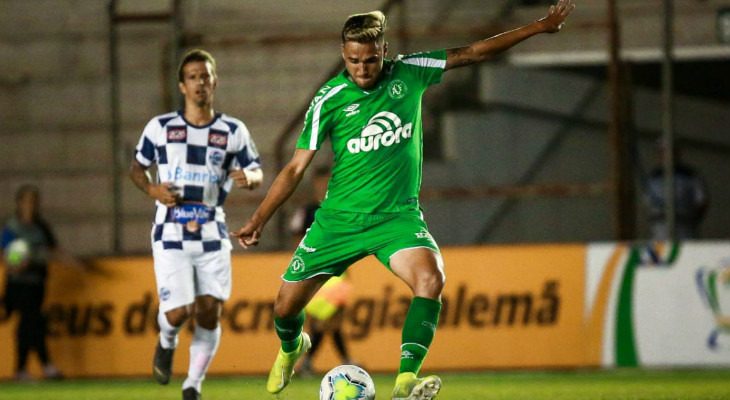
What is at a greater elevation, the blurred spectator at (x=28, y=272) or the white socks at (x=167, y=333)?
the white socks at (x=167, y=333)

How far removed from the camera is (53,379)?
12.2 metres

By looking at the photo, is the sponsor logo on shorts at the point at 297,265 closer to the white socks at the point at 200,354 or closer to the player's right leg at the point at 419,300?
the player's right leg at the point at 419,300

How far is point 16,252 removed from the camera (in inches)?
482

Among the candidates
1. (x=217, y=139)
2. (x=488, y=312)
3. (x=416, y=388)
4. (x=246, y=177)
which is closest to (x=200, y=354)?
(x=246, y=177)

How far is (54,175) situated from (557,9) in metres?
10.0

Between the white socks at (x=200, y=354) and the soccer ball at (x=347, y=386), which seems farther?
the white socks at (x=200, y=354)

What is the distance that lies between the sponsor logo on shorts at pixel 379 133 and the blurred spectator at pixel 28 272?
6174 millimetres

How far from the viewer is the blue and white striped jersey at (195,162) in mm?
8164

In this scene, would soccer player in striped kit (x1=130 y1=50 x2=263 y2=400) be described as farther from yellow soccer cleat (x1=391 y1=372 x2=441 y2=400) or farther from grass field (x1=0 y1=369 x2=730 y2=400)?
yellow soccer cleat (x1=391 y1=372 x2=441 y2=400)

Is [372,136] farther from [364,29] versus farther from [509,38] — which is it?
[509,38]

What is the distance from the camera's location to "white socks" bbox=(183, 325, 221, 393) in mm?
8039

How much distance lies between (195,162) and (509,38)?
91.3 inches

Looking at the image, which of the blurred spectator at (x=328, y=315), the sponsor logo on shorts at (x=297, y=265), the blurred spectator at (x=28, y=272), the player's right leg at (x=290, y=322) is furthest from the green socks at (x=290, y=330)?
the blurred spectator at (x=28, y=272)

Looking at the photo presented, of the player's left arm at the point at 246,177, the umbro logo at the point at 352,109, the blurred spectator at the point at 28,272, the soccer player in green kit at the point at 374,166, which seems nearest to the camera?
the soccer player in green kit at the point at 374,166
